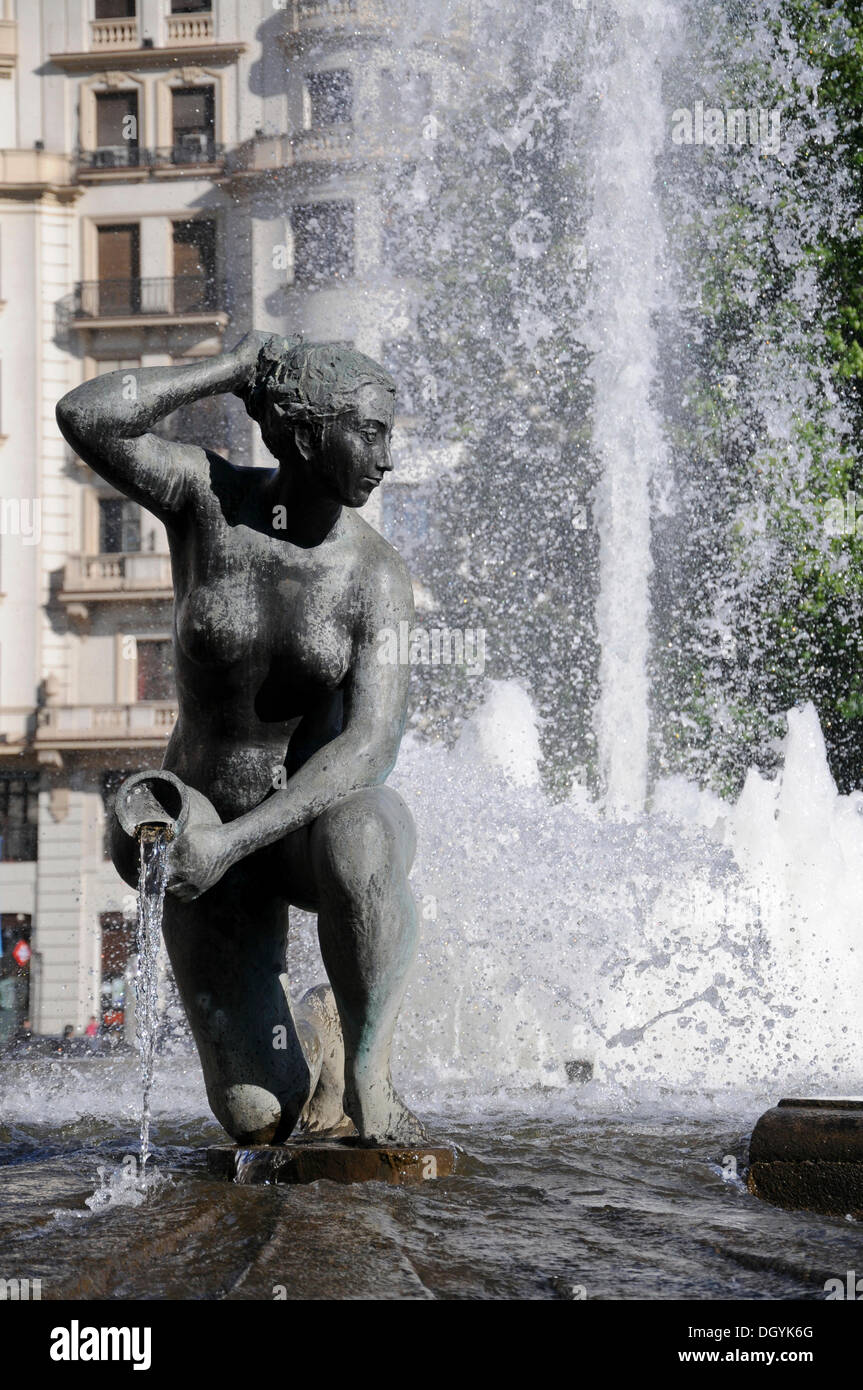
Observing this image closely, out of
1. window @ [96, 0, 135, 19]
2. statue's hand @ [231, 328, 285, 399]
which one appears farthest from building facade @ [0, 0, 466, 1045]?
statue's hand @ [231, 328, 285, 399]

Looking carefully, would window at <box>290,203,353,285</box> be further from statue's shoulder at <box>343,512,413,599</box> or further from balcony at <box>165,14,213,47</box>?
statue's shoulder at <box>343,512,413,599</box>

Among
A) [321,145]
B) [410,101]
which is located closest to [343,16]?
[321,145]

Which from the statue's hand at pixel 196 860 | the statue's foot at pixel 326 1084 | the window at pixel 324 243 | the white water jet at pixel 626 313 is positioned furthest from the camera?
the window at pixel 324 243

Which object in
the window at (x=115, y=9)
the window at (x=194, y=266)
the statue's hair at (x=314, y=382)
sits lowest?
the statue's hair at (x=314, y=382)

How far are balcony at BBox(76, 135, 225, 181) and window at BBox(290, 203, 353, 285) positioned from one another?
11.3ft

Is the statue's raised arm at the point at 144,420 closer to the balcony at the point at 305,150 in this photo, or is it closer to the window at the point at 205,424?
the balcony at the point at 305,150

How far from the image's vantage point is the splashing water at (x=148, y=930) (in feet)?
9.83

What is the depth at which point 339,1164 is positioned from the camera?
9.90ft

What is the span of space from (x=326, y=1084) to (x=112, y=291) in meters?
26.2

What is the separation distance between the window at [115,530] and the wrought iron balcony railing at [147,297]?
2882 millimetres

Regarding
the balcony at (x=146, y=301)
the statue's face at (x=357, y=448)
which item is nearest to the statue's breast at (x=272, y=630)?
the statue's face at (x=357, y=448)

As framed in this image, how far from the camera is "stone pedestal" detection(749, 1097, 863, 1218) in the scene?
2.99 m

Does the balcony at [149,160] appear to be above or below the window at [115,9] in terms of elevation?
below

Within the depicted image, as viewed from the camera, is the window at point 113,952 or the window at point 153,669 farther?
the window at point 153,669
